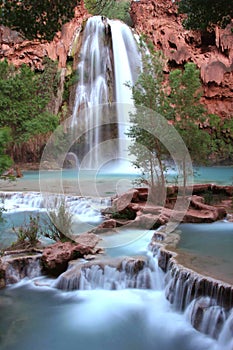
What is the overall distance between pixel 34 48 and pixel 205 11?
2280 cm

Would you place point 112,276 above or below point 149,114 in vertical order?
below

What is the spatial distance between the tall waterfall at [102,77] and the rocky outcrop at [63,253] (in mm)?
18575

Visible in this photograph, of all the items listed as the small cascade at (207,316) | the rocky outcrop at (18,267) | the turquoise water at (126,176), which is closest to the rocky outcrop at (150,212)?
the rocky outcrop at (18,267)

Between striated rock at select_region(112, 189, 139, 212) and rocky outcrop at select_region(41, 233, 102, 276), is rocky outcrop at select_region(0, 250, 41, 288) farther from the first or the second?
striated rock at select_region(112, 189, 139, 212)

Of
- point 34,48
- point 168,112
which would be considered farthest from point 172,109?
point 34,48

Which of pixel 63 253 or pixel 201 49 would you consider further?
pixel 201 49

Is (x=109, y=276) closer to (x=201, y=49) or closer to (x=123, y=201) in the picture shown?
(x=123, y=201)

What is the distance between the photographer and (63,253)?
6195 millimetres

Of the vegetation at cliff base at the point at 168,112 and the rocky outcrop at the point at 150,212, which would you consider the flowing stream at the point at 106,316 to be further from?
the vegetation at cliff base at the point at 168,112

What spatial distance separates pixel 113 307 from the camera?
17.1ft

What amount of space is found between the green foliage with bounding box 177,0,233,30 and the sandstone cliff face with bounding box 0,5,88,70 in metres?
21.5

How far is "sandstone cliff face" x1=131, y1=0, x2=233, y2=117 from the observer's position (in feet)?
87.4

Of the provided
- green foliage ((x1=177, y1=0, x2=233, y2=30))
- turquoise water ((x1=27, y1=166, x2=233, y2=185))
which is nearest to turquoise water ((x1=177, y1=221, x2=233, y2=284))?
green foliage ((x1=177, y1=0, x2=233, y2=30))

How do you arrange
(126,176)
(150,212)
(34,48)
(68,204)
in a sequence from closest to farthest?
(150,212), (68,204), (126,176), (34,48)
